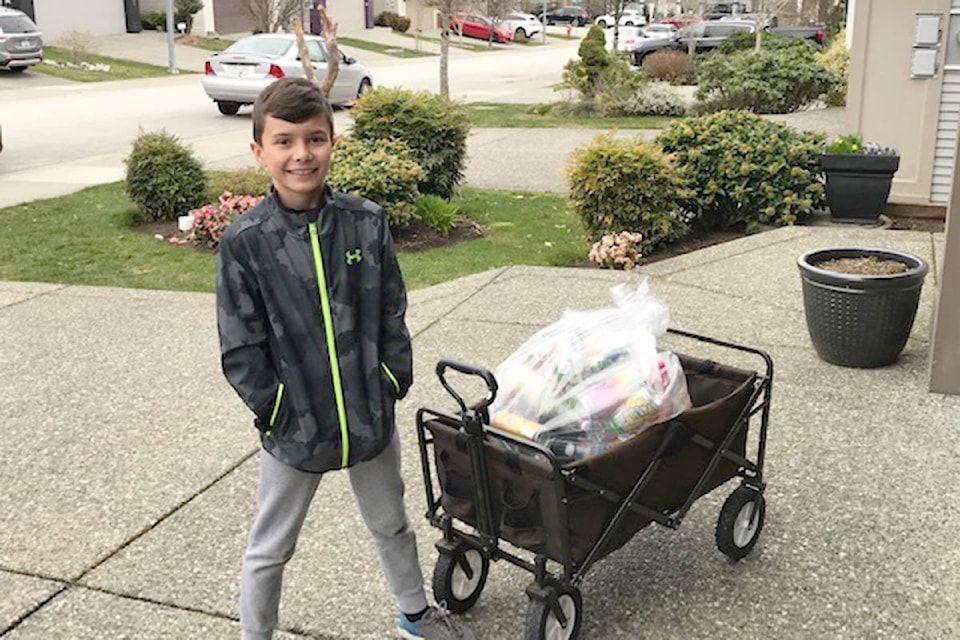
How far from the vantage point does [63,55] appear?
33.4m

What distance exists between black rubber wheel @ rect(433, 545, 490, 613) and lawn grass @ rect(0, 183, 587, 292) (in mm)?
4141

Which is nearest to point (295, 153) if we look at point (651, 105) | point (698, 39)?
point (651, 105)

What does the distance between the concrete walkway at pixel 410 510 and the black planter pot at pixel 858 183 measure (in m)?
1.67

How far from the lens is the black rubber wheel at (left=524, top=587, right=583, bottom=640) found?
9.43ft

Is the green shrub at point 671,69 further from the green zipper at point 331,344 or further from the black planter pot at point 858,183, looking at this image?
the green zipper at point 331,344

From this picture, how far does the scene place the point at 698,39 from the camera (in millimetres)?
33125

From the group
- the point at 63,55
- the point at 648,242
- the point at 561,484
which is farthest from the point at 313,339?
the point at 63,55

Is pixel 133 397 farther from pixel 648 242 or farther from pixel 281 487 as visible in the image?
pixel 648 242

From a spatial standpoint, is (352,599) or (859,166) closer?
(352,599)

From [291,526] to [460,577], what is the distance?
2.19ft

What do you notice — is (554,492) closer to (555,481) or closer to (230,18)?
(555,481)

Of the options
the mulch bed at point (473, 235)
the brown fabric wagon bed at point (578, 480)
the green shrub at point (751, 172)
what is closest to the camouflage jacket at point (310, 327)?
the brown fabric wagon bed at point (578, 480)

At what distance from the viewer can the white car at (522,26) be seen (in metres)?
58.3

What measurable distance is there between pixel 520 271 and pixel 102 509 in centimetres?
396
